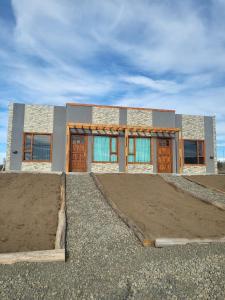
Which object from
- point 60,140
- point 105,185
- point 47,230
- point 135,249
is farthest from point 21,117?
point 135,249

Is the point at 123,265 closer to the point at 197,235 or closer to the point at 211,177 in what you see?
the point at 197,235

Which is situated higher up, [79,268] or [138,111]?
[138,111]

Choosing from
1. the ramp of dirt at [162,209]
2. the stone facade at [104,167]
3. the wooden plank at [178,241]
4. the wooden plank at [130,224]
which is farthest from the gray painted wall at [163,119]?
the wooden plank at [178,241]

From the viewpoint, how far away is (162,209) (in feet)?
23.6

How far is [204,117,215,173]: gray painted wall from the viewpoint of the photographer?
15906mm

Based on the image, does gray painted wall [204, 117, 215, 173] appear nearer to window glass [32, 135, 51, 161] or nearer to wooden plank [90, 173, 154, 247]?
wooden plank [90, 173, 154, 247]

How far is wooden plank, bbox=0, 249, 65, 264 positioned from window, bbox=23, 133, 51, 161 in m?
10.4

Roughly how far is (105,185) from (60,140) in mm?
5675

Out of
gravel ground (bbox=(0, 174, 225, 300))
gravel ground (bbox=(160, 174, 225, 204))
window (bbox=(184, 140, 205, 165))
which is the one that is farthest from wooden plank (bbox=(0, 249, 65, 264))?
window (bbox=(184, 140, 205, 165))

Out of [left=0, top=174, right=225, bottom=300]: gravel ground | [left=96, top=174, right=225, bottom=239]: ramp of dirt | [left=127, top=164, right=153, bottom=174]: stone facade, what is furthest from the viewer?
[left=127, top=164, right=153, bottom=174]: stone facade

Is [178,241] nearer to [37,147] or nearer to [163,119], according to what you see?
[37,147]

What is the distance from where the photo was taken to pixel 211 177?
13.0 metres

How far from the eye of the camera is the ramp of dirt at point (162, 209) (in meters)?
5.39

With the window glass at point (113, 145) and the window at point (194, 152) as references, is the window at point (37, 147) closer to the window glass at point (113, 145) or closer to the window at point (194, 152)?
the window glass at point (113, 145)
